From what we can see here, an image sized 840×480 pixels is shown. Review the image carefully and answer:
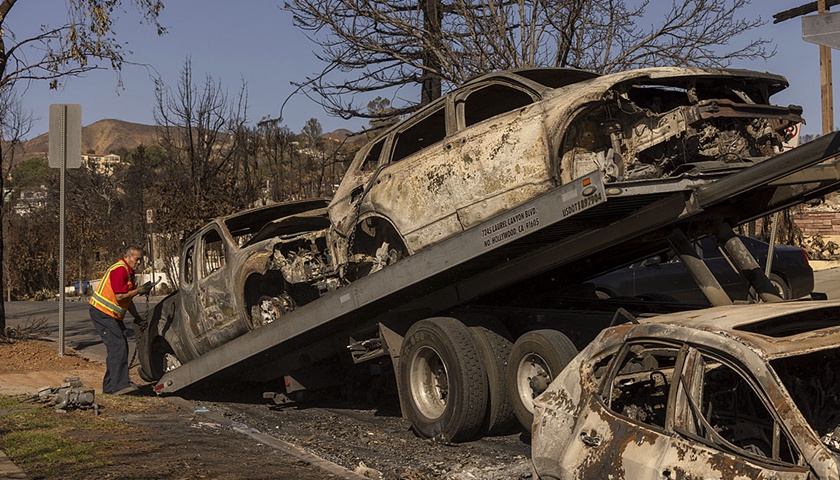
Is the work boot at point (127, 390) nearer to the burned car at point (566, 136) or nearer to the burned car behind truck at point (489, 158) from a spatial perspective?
the burned car behind truck at point (489, 158)

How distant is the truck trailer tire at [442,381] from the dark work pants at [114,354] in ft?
14.2

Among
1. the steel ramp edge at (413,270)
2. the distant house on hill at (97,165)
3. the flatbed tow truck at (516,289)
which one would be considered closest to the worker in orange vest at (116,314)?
the steel ramp edge at (413,270)

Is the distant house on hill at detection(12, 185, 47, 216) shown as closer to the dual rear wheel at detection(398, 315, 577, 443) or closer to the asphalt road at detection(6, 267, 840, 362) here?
the asphalt road at detection(6, 267, 840, 362)

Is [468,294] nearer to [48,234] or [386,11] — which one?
[386,11]

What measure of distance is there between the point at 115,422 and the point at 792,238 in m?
17.9

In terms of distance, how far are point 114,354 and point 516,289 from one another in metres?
5.20

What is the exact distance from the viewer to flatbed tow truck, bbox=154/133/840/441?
6660 mm

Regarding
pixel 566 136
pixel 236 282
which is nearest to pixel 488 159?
pixel 566 136

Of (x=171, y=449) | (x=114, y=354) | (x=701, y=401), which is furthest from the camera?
(x=114, y=354)

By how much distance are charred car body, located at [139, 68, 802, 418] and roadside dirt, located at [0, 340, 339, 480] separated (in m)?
1.30

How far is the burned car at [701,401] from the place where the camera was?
3855 millimetres

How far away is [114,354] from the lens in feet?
36.5

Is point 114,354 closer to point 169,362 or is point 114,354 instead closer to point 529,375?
point 169,362

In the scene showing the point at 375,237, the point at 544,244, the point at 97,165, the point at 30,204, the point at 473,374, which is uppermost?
the point at 97,165
